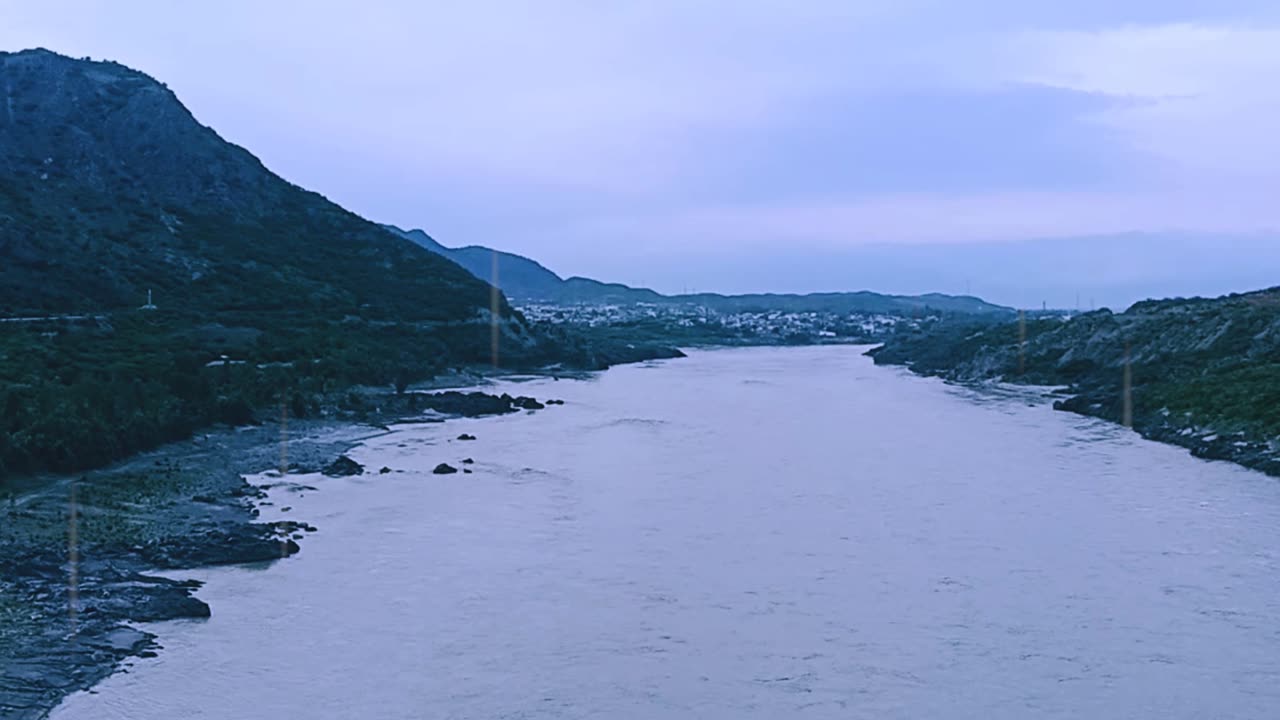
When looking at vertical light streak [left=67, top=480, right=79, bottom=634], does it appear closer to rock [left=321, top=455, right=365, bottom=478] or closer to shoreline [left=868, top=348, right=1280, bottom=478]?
rock [left=321, top=455, right=365, bottom=478]

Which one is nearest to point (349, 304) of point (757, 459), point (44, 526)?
point (757, 459)

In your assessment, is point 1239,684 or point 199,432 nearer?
point 1239,684

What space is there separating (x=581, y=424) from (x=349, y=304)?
3415 cm

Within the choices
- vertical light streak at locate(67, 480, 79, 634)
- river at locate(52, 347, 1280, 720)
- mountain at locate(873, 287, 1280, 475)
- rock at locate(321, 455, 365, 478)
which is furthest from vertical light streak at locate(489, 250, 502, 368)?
vertical light streak at locate(67, 480, 79, 634)

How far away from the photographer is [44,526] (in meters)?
22.3

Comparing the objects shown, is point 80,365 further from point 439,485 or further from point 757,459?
point 757,459

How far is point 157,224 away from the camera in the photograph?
8344 cm

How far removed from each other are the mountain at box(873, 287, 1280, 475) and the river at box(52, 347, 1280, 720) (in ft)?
9.23

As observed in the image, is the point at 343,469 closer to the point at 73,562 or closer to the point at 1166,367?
the point at 73,562

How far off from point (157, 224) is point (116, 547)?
224 ft

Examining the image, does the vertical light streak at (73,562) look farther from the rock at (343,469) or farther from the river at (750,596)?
the rock at (343,469)

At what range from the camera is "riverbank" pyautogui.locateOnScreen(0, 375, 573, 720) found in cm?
1555

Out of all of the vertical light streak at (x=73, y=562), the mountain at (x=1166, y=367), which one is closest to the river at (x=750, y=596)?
the vertical light streak at (x=73, y=562)

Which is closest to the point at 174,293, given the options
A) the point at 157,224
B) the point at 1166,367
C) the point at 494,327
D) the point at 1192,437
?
the point at 157,224
